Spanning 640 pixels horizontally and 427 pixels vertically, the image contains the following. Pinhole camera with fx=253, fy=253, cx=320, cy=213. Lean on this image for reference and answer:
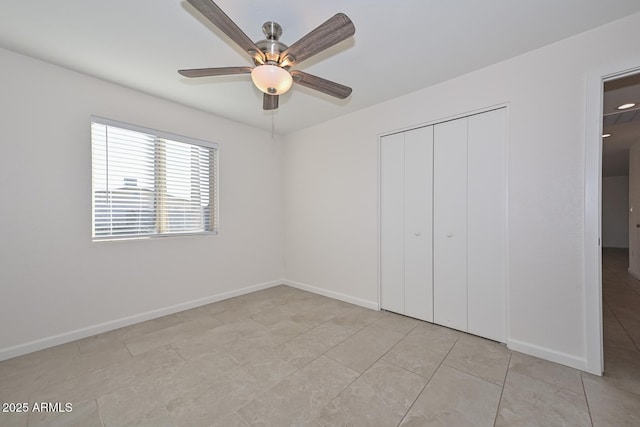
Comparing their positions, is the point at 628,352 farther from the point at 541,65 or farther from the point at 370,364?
the point at 541,65

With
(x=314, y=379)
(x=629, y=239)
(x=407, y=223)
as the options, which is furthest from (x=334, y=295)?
(x=629, y=239)

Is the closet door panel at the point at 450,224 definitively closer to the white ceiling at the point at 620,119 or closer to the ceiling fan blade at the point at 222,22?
the white ceiling at the point at 620,119

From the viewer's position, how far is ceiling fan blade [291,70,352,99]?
6.04ft

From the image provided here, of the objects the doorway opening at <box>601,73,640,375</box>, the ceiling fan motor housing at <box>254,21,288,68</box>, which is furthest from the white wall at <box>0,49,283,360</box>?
the doorway opening at <box>601,73,640,375</box>

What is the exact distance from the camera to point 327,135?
3.75m

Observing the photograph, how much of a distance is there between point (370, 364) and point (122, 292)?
2661 mm

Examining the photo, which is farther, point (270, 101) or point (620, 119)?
point (620, 119)

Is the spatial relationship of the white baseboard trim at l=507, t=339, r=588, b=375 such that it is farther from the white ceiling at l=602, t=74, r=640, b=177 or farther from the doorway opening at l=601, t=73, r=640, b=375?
the white ceiling at l=602, t=74, r=640, b=177

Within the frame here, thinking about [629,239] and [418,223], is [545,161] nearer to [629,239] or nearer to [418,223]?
[418,223]

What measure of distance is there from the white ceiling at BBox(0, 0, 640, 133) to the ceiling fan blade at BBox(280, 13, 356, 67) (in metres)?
0.33

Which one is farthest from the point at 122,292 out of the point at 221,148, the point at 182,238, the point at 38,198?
the point at 221,148

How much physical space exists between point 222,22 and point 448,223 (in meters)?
2.54

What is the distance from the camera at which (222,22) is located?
1355 millimetres

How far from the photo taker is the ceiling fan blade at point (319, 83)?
1.84 meters
